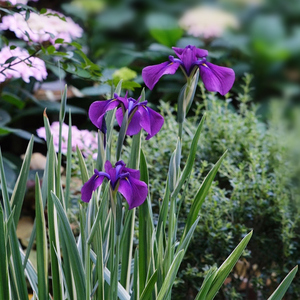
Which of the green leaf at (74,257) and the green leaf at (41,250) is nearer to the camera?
the green leaf at (74,257)

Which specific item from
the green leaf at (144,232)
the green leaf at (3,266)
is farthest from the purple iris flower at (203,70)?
the green leaf at (3,266)

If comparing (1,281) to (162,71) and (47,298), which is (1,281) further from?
(162,71)

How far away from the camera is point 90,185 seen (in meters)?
0.78

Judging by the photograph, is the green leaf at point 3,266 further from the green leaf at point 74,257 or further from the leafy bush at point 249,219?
the leafy bush at point 249,219

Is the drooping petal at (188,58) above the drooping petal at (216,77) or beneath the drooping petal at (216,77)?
above

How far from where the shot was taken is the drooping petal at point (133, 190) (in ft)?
2.43

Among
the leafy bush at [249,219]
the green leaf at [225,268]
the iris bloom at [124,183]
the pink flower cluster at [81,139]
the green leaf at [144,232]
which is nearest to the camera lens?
the iris bloom at [124,183]

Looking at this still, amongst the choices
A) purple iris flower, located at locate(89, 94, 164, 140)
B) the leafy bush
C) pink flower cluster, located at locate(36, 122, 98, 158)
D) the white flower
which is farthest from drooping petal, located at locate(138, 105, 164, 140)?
the white flower

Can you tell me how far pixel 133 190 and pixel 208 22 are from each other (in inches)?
88.2

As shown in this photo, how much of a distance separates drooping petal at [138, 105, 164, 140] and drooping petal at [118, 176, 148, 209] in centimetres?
8

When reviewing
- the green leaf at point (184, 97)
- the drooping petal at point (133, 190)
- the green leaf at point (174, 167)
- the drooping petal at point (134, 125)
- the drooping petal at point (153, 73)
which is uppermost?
Result: the drooping petal at point (153, 73)

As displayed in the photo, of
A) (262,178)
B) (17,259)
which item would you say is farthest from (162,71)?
(262,178)

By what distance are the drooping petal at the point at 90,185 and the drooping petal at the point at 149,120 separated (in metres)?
0.10

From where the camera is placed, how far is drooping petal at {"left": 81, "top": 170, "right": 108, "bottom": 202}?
76cm
